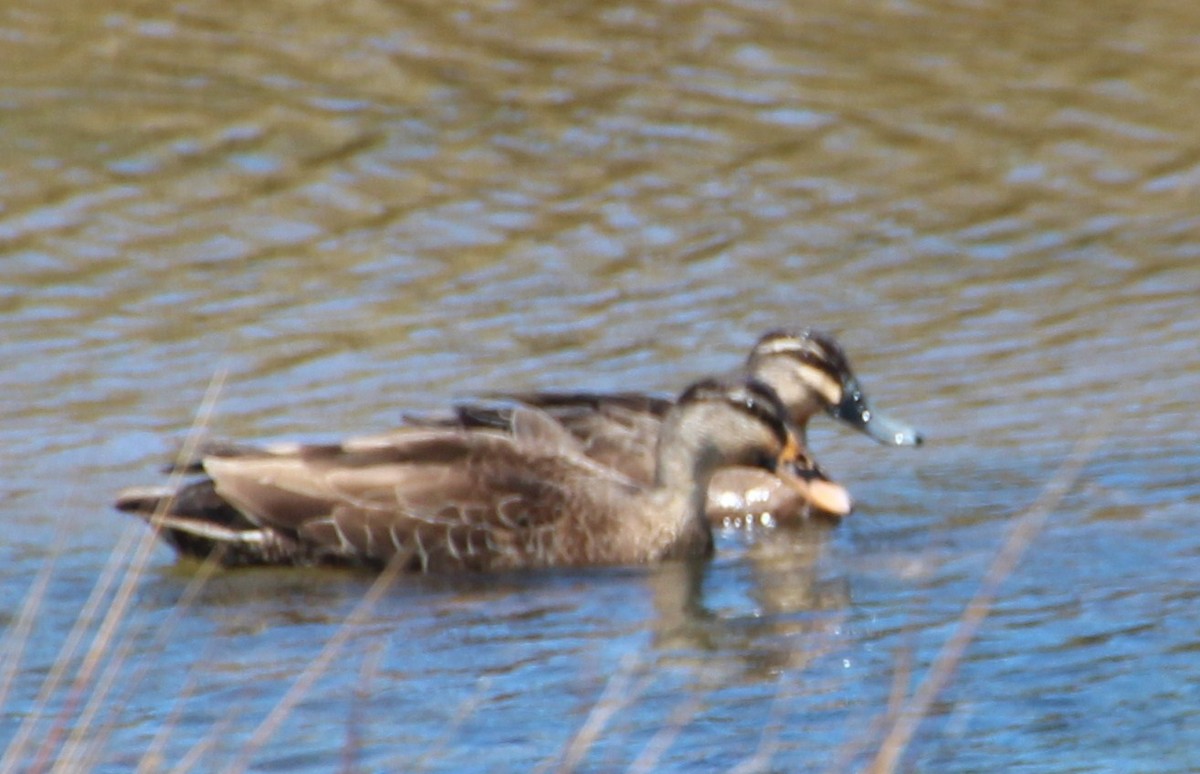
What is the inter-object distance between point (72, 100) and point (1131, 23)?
698 centimetres

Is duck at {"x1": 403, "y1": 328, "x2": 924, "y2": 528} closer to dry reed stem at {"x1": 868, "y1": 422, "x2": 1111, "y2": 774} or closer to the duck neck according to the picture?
the duck neck

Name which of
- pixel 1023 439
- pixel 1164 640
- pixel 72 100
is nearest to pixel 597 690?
pixel 1164 640

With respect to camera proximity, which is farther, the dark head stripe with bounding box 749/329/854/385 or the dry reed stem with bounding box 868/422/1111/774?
the dark head stripe with bounding box 749/329/854/385

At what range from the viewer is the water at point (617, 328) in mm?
7664

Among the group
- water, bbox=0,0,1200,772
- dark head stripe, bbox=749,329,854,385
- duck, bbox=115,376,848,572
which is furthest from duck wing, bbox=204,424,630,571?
dark head stripe, bbox=749,329,854,385

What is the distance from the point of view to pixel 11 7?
17.4 meters

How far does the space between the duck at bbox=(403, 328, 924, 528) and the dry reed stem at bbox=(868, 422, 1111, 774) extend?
0.73 m

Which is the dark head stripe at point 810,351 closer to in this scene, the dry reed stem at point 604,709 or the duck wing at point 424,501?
the duck wing at point 424,501

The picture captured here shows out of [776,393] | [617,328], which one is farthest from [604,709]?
[617,328]

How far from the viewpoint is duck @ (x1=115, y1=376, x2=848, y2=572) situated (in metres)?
9.91

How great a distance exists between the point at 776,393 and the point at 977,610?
16.7 feet

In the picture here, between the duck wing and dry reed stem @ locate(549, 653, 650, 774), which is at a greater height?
dry reed stem @ locate(549, 653, 650, 774)

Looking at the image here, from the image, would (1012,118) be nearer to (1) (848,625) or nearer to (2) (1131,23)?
(2) (1131,23)

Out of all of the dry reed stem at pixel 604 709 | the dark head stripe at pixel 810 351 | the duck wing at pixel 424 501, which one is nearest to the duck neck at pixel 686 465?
the duck wing at pixel 424 501
